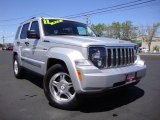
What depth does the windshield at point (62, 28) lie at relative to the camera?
6.04m

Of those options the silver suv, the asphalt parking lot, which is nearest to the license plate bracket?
the silver suv

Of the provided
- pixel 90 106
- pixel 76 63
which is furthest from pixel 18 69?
pixel 76 63

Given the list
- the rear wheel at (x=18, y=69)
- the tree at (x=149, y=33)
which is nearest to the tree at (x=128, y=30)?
the tree at (x=149, y=33)

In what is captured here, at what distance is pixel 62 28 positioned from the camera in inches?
249

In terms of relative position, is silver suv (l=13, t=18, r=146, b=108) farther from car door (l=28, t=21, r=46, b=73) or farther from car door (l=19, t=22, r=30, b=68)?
car door (l=19, t=22, r=30, b=68)

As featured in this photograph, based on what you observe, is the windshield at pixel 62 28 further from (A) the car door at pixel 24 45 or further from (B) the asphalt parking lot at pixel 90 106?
(B) the asphalt parking lot at pixel 90 106

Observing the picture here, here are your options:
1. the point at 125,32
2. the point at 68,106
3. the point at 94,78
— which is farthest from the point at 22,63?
the point at 125,32

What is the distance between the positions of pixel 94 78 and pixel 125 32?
7954cm

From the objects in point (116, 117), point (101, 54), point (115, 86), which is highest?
point (101, 54)

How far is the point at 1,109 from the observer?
4855 mm

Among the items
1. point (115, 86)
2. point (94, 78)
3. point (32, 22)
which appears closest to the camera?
point (94, 78)

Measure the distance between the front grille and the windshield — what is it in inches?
67.4

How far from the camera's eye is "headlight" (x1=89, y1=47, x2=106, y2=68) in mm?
4484

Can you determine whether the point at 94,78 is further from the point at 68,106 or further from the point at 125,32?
the point at 125,32
